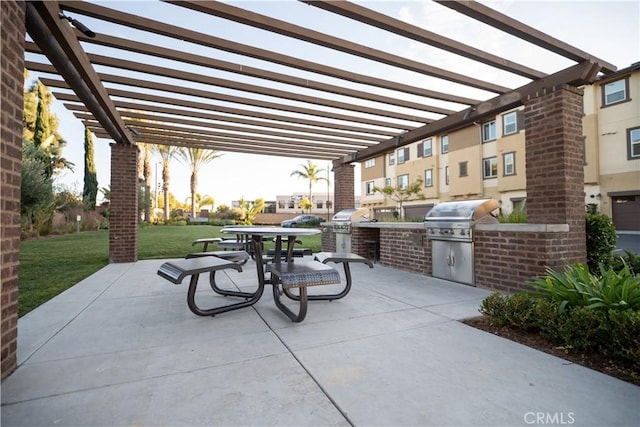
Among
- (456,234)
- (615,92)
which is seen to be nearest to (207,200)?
(615,92)

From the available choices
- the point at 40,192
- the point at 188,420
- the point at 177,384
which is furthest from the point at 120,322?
the point at 40,192

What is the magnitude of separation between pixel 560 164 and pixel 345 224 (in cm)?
515

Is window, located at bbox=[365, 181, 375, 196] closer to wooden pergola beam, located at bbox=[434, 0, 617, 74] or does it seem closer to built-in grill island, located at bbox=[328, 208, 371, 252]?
built-in grill island, located at bbox=[328, 208, 371, 252]

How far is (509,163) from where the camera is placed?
1806cm

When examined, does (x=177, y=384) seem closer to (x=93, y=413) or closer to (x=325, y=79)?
(x=93, y=413)

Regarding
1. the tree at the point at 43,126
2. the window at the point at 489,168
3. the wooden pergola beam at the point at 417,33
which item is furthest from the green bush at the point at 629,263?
the tree at the point at 43,126

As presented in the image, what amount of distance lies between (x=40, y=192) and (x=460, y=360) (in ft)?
51.9

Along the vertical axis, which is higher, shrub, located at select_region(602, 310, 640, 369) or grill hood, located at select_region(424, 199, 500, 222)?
grill hood, located at select_region(424, 199, 500, 222)

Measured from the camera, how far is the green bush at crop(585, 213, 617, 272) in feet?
15.3

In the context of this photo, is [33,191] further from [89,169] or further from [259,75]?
[89,169]

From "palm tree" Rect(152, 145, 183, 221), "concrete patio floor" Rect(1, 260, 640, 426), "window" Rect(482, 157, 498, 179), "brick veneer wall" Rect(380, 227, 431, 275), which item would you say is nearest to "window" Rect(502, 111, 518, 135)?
"window" Rect(482, 157, 498, 179)

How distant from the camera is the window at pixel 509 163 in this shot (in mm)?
17766

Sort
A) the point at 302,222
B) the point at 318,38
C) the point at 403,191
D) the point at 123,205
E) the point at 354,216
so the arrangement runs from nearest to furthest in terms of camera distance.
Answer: the point at 318,38 < the point at 123,205 < the point at 354,216 < the point at 403,191 < the point at 302,222

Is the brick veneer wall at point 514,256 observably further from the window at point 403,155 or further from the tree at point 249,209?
the tree at point 249,209
